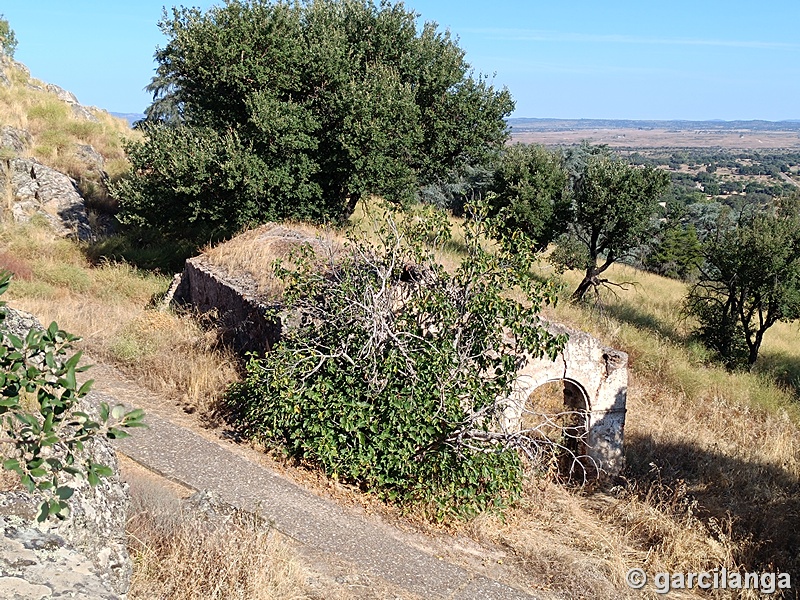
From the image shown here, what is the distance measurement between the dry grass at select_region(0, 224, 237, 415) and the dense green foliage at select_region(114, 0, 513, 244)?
2071 millimetres

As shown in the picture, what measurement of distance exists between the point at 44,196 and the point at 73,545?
62.0 ft

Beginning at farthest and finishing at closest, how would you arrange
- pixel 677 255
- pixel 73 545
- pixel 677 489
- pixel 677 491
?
pixel 677 255 < pixel 677 491 < pixel 677 489 < pixel 73 545

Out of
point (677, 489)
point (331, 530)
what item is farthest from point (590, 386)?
point (331, 530)

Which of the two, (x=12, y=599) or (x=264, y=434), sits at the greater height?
(x=12, y=599)

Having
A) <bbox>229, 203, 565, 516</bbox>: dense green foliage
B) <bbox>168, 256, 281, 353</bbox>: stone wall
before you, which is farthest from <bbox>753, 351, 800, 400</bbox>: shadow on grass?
<bbox>168, 256, 281, 353</bbox>: stone wall

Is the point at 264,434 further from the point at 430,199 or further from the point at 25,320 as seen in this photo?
the point at 430,199

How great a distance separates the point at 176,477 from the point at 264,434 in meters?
1.50

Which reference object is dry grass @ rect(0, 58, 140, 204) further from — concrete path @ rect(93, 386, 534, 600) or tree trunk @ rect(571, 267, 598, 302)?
concrete path @ rect(93, 386, 534, 600)

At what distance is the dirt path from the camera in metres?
6.99

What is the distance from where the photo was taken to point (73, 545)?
4.27 m

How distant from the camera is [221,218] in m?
16.8

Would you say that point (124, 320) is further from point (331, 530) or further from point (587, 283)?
point (587, 283)

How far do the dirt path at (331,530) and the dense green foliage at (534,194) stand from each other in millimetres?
14131

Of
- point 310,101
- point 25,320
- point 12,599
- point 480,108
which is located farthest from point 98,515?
point 480,108
